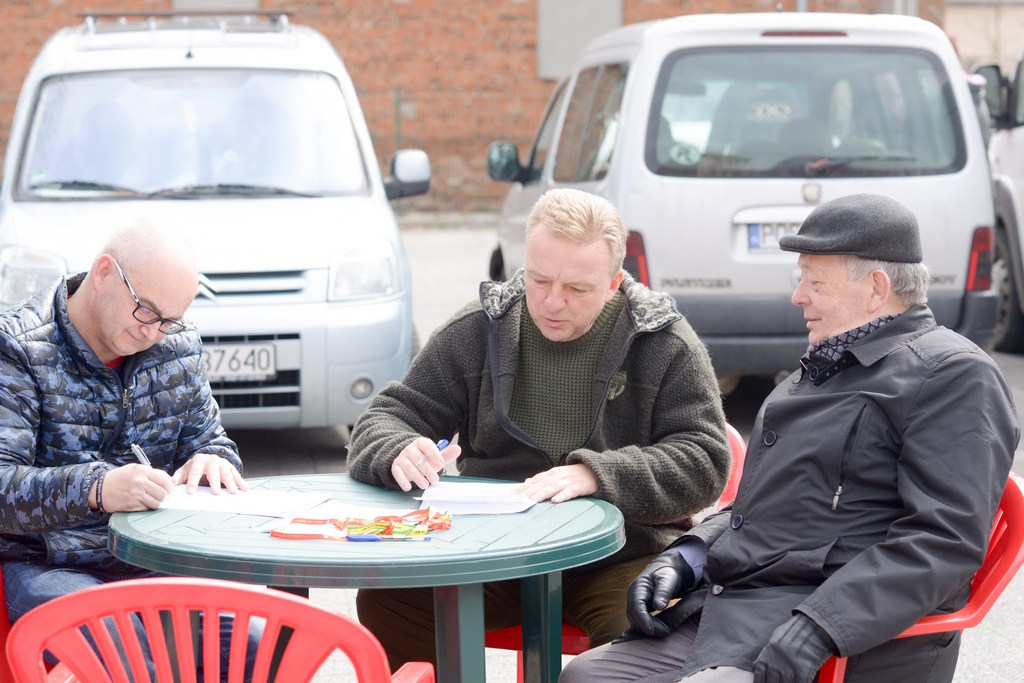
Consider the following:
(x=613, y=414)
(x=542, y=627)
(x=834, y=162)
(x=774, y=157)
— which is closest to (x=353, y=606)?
(x=613, y=414)

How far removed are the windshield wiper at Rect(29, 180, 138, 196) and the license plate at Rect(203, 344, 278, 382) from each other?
1025 millimetres

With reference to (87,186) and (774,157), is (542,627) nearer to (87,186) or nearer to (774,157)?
(774,157)

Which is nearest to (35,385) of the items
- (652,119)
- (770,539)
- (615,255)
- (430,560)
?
(430,560)

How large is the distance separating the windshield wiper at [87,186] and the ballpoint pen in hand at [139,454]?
348 centimetres

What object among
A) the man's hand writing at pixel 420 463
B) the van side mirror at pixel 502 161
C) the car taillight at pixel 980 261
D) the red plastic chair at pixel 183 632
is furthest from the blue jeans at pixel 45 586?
the van side mirror at pixel 502 161

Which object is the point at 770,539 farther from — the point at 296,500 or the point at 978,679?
the point at 978,679

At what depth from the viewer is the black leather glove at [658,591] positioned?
3016 mm

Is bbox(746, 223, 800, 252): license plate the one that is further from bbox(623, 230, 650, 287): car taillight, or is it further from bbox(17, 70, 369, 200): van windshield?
bbox(17, 70, 369, 200): van windshield

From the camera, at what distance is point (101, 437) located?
3.28 meters

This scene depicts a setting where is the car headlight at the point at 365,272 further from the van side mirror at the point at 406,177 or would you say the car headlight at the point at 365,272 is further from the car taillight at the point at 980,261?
the car taillight at the point at 980,261

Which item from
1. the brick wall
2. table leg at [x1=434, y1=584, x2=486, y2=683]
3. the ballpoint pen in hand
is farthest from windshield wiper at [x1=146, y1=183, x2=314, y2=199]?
the brick wall

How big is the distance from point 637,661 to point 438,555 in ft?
2.06

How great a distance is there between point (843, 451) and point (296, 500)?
119 centimetres

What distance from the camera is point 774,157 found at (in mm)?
6777
